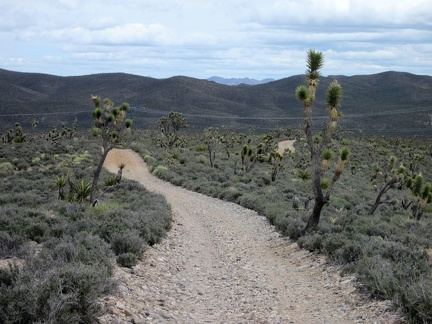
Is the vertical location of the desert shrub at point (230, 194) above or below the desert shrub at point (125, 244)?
below

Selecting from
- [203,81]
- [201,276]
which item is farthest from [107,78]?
[201,276]

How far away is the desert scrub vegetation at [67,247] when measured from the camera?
5.92 m

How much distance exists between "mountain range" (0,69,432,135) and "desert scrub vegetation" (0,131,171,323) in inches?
3032

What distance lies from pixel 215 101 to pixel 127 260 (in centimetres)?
11968

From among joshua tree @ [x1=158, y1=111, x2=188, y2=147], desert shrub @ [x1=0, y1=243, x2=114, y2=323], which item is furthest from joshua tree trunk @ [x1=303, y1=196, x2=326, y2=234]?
joshua tree @ [x1=158, y1=111, x2=188, y2=147]

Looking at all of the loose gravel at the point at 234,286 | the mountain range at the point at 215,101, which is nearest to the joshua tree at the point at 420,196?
the loose gravel at the point at 234,286

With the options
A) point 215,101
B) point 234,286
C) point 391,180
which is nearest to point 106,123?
point 234,286

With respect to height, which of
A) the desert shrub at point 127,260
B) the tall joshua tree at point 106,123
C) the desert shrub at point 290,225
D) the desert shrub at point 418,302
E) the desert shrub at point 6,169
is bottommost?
the desert shrub at point 6,169

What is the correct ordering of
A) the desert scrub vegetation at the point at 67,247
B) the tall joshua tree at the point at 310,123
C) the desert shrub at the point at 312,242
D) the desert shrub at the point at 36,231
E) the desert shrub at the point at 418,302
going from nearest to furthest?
the desert scrub vegetation at the point at 67,247, the desert shrub at the point at 418,302, the desert shrub at the point at 36,231, the desert shrub at the point at 312,242, the tall joshua tree at the point at 310,123

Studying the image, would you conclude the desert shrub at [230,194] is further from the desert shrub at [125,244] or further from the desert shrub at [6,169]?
the desert shrub at [6,169]

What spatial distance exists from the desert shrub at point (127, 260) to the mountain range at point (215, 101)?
82.8 meters

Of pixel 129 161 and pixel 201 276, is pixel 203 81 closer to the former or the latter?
pixel 129 161

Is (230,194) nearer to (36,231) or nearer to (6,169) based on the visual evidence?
(36,231)

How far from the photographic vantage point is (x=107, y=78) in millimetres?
153125
